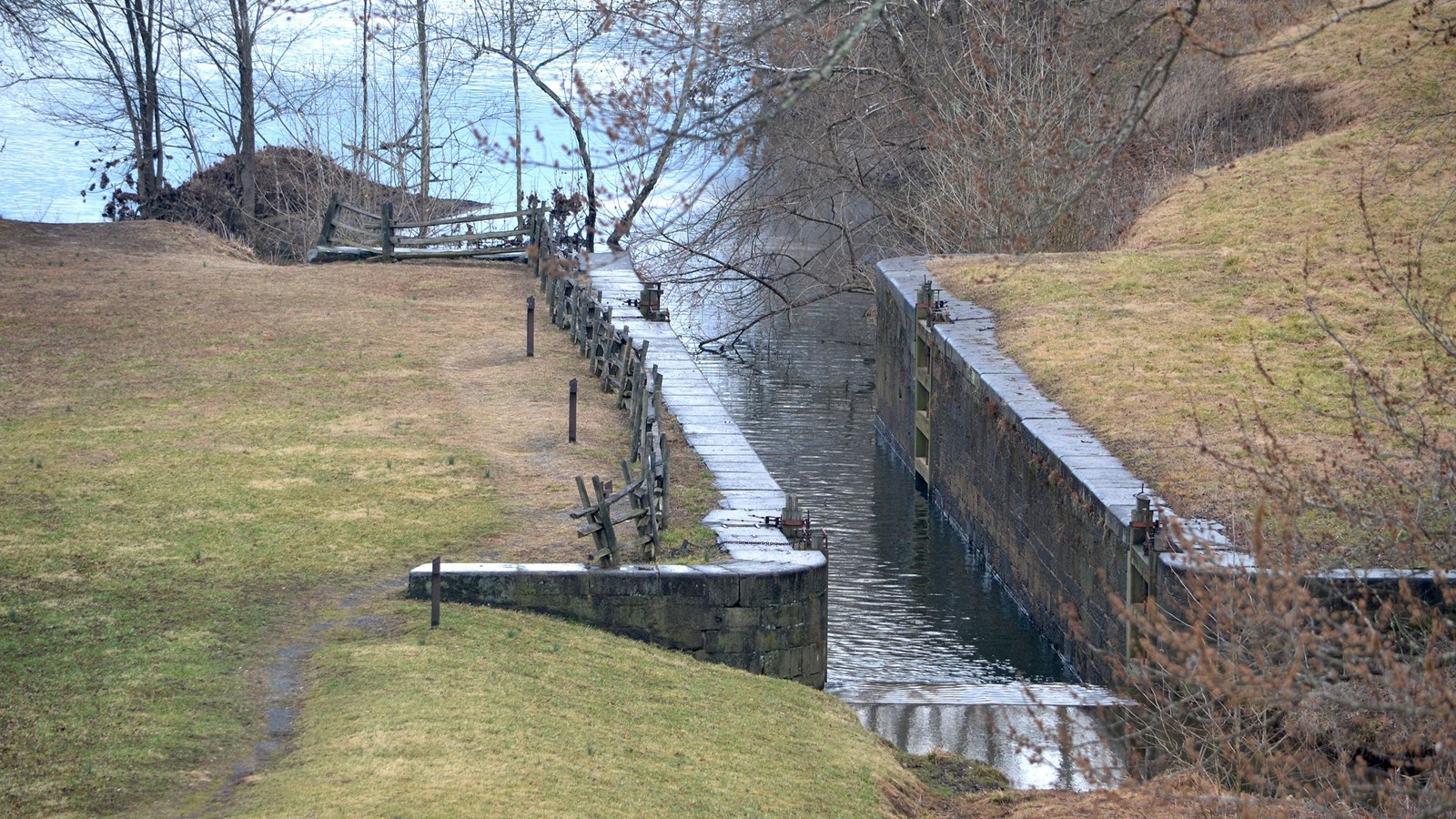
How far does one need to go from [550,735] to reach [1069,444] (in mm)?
8753

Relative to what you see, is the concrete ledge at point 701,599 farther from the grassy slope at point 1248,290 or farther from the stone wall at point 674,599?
the grassy slope at point 1248,290

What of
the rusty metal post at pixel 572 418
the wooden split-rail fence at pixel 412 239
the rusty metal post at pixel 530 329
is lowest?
the rusty metal post at pixel 572 418

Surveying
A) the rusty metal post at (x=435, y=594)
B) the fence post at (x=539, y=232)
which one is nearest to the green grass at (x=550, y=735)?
the rusty metal post at (x=435, y=594)

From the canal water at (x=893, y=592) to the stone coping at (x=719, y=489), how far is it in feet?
4.72

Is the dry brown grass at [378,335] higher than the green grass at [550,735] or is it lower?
higher

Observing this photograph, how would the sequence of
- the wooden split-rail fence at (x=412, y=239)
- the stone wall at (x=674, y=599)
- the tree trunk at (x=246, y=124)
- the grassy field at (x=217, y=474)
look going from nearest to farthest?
the grassy field at (x=217, y=474)
the stone wall at (x=674, y=599)
the wooden split-rail fence at (x=412, y=239)
the tree trunk at (x=246, y=124)

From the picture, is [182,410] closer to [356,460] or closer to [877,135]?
[356,460]

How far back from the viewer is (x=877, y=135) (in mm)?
31344

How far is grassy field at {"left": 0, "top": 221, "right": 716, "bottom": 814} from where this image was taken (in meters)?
10.2

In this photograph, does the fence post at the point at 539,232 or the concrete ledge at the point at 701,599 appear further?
the fence post at the point at 539,232

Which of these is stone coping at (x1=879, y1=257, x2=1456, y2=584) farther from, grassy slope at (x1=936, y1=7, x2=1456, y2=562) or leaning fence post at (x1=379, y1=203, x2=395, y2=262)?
leaning fence post at (x1=379, y1=203, x2=395, y2=262)

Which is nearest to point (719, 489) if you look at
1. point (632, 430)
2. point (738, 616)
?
point (632, 430)

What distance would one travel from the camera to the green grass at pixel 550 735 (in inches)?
361

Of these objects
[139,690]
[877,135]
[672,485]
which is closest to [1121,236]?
[877,135]
